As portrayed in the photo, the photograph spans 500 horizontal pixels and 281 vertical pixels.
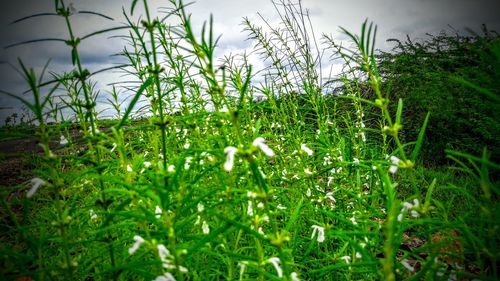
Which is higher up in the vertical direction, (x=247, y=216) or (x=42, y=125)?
(x=42, y=125)

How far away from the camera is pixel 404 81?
475 centimetres

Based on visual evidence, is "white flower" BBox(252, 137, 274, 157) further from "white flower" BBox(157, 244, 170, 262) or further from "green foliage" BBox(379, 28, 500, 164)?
"green foliage" BBox(379, 28, 500, 164)

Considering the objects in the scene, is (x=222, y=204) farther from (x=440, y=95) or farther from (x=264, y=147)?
(x=440, y=95)

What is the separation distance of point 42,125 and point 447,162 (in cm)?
510

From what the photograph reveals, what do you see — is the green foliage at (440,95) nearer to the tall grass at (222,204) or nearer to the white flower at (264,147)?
the tall grass at (222,204)

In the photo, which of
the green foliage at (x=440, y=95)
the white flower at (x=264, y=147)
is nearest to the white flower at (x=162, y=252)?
the white flower at (x=264, y=147)

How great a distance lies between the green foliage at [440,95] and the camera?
3.60 m

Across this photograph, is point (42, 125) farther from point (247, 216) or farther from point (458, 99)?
point (458, 99)

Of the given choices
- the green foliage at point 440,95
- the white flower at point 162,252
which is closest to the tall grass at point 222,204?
the white flower at point 162,252

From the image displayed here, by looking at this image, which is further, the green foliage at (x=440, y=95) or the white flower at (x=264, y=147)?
the green foliage at (x=440, y=95)

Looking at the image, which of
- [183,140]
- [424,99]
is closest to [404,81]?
[424,99]

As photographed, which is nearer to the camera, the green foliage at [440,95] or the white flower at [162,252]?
the white flower at [162,252]

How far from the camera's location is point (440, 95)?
4.04 metres

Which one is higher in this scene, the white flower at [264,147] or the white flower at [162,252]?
the white flower at [264,147]
